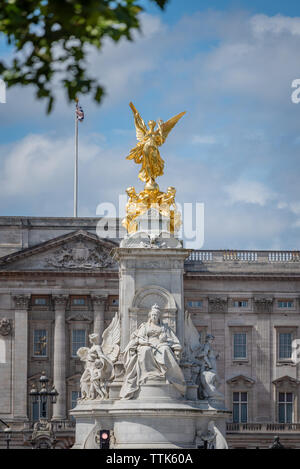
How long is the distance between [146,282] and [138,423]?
5.64 m

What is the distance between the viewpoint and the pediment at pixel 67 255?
86375 mm

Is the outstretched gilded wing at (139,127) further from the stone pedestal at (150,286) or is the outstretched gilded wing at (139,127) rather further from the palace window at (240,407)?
the palace window at (240,407)

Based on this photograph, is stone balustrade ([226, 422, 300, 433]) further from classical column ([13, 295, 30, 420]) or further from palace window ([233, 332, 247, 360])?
classical column ([13, 295, 30, 420])

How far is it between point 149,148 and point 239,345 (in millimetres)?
41100

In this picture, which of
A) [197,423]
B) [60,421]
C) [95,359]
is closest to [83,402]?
[95,359]

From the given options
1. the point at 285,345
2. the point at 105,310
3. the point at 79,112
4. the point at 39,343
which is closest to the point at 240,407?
the point at 285,345

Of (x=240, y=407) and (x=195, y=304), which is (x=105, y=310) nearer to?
(x=195, y=304)

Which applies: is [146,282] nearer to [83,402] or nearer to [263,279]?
[83,402]

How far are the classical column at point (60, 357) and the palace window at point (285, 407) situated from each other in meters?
14.8

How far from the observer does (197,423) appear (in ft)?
147

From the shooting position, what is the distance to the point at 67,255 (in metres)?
87.2

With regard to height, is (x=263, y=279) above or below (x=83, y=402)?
above

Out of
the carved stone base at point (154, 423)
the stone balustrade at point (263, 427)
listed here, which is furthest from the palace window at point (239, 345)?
the carved stone base at point (154, 423)
